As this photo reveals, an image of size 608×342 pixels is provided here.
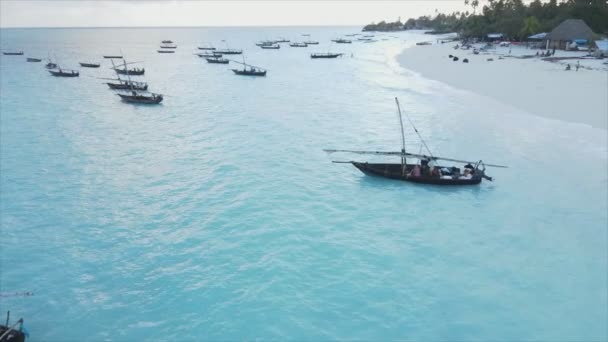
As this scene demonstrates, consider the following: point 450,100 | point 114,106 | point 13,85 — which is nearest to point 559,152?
point 450,100

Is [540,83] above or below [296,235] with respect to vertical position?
above

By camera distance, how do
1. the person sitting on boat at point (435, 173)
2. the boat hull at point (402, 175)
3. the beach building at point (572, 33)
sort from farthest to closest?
1. the beach building at point (572, 33)
2. the person sitting on boat at point (435, 173)
3. the boat hull at point (402, 175)

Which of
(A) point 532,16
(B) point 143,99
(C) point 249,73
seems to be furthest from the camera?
(A) point 532,16

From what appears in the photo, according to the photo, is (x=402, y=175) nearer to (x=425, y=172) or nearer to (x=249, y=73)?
(x=425, y=172)

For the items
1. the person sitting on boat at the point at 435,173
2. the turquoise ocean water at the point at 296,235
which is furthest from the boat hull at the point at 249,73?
the person sitting on boat at the point at 435,173

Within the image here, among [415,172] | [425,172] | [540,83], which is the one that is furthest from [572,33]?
[415,172]

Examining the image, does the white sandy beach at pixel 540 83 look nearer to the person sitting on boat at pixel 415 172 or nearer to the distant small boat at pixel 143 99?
the person sitting on boat at pixel 415 172
